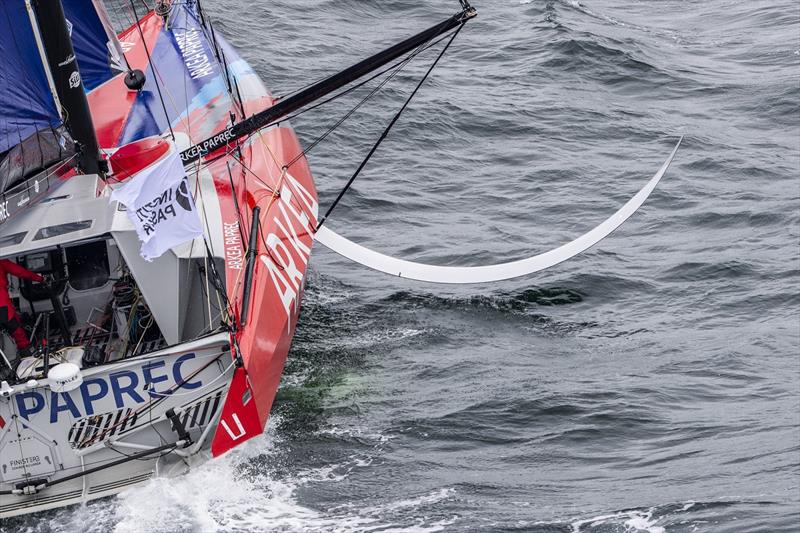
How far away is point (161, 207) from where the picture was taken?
920 centimetres

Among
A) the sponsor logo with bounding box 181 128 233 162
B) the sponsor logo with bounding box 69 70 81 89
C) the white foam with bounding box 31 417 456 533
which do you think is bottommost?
the white foam with bounding box 31 417 456 533

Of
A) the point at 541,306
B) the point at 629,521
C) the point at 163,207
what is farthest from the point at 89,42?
the point at 629,521

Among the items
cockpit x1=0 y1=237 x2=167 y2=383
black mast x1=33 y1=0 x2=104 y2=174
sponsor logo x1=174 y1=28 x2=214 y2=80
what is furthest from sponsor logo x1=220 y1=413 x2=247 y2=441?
sponsor logo x1=174 y1=28 x2=214 y2=80

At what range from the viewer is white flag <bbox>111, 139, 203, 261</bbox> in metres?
9.08

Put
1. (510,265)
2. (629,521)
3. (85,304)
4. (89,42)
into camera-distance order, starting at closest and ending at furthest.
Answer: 1. (629,521)
2. (85,304)
3. (510,265)
4. (89,42)

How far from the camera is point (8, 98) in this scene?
1063cm

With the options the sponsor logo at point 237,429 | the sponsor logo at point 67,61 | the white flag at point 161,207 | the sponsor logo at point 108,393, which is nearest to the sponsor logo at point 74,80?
the sponsor logo at point 67,61

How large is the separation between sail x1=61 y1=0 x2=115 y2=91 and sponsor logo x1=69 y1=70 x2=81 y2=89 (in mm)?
1575

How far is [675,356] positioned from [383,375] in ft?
9.35

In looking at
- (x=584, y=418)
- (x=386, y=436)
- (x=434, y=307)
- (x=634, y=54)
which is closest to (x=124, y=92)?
(x=434, y=307)

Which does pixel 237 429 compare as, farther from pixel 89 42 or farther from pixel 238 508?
pixel 89 42

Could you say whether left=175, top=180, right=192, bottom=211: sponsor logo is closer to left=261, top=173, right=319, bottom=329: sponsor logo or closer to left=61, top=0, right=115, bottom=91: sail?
left=261, top=173, right=319, bottom=329: sponsor logo

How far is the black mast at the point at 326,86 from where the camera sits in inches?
413

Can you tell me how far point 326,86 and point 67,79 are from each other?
240 centimetres
